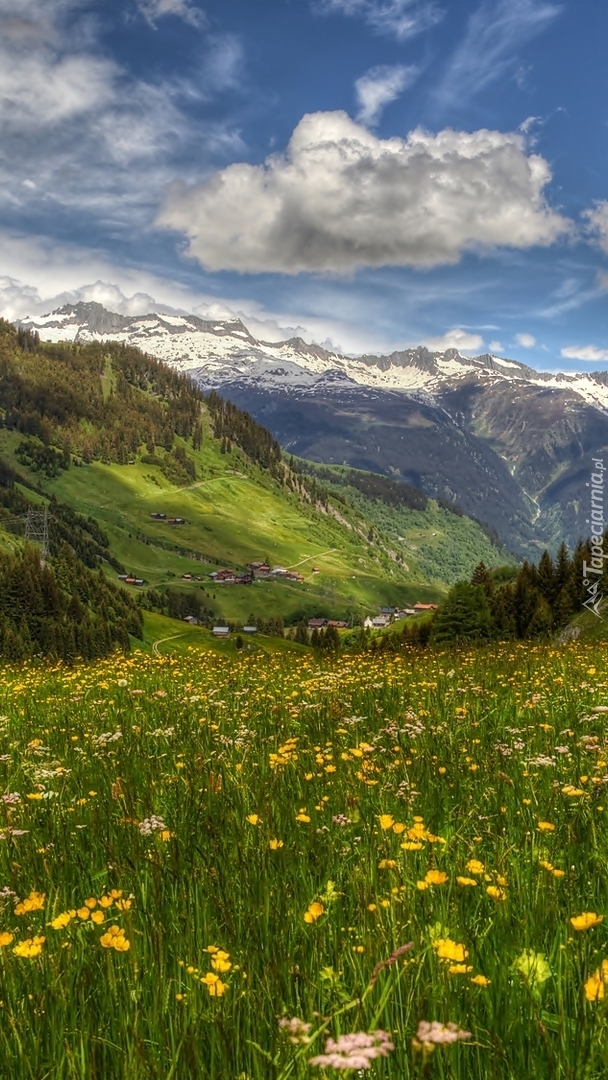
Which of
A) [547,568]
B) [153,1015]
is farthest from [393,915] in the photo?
[547,568]

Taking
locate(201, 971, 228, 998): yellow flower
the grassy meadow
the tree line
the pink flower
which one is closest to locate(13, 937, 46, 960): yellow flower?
the grassy meadow

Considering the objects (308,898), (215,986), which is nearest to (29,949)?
(215,986)

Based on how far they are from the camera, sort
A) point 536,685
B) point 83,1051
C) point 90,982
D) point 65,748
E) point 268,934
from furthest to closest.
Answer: point 536,685 < point 65,748 < point 268,934 < point 90,982 < point 83,1051

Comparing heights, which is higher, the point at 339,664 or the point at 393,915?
the point at 393,915

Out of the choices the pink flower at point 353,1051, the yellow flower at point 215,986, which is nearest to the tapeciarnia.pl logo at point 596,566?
the yellow flower at point 215,986

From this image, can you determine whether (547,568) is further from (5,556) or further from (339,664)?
(5,556)

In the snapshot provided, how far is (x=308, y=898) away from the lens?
4.40 m

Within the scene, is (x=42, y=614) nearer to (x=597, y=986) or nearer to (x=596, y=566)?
(x=596, y=566)

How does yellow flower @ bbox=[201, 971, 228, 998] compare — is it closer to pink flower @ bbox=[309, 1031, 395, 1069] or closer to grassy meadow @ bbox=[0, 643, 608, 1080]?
grassy meadow @ bbox=[0, 643, 608, 1080]

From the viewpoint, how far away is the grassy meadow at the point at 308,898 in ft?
9.32

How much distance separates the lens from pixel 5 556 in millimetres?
177625

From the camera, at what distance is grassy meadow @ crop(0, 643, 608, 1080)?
9.32ft

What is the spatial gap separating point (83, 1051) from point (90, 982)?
633 mm

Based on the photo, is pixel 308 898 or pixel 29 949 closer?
pixel 29 949
